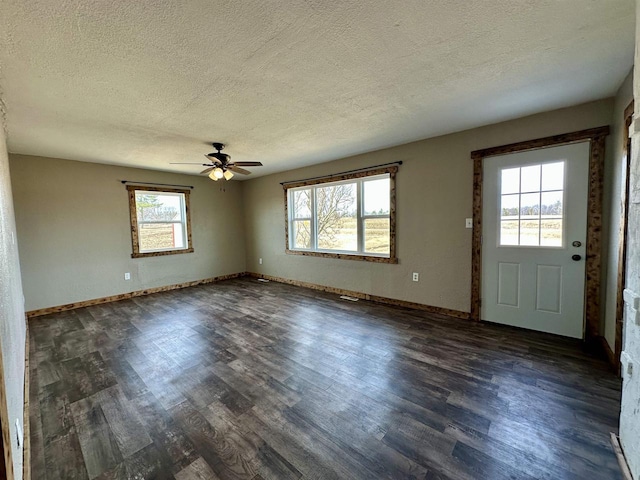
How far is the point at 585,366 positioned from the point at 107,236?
21.7 feet

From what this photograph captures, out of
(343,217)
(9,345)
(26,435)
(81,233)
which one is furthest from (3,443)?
(81,233)

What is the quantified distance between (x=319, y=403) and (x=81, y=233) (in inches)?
191

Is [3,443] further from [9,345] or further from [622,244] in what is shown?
[622,244]

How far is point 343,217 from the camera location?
4.83m

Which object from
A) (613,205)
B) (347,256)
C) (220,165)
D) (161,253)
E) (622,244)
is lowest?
(347,256)

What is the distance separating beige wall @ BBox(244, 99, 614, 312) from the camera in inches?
115

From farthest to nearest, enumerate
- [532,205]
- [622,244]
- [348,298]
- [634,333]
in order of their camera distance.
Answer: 1. [348,298]
2. [532,205]
3. [622,244]
4. [634,333]

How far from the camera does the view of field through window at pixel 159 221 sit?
5.09 m

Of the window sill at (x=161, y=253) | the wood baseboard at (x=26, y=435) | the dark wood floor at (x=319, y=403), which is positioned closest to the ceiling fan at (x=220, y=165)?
the dark wood floor at (x=319, y=403)

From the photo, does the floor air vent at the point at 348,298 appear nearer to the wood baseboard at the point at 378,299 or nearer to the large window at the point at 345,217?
the wood baseboard at the point at 378,299

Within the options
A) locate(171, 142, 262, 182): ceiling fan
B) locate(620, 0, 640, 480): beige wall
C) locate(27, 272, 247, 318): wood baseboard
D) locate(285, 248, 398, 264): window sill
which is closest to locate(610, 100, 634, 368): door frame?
locate(620, 0, 640, 480): beige wall

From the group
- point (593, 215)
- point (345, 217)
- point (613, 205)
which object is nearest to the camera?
point (613, 205)

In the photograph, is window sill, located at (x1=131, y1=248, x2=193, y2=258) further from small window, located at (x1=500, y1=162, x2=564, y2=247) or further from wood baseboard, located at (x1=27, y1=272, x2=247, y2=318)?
small window, located at (x1=500, y1=162, x2=564, y2=247)

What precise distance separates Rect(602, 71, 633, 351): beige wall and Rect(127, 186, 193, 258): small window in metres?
6.34
